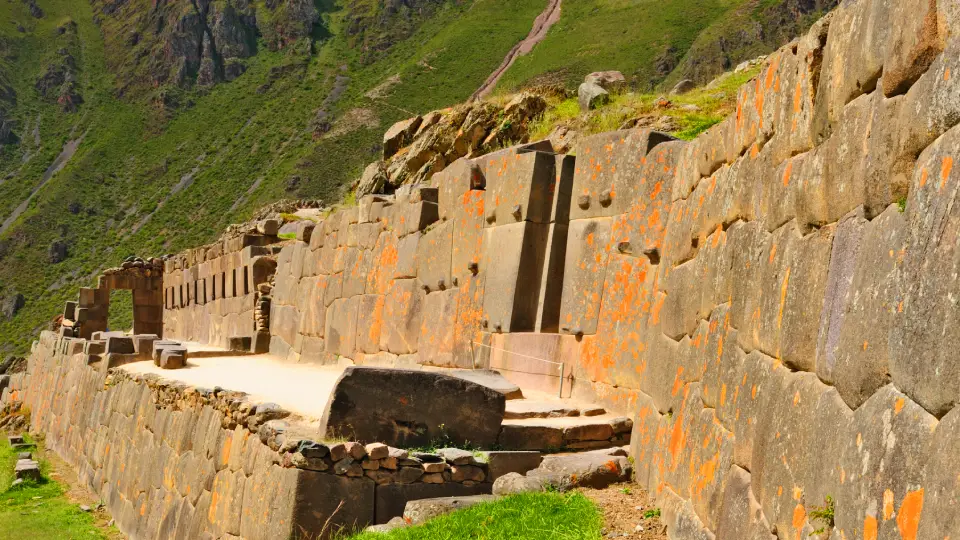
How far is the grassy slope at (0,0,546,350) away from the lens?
5466 cm

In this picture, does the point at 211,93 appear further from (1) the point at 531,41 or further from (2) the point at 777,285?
(2) the point at 777,285

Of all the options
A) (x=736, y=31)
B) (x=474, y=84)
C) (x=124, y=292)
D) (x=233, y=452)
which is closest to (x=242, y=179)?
(x=124, y=292)

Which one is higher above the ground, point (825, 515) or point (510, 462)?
point (825, 515)

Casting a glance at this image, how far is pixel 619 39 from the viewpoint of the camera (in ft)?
177

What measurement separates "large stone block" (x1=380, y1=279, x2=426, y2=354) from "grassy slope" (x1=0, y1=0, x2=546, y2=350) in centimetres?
3506

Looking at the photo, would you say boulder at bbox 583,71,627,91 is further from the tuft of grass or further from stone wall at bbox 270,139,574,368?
the tuft of grass

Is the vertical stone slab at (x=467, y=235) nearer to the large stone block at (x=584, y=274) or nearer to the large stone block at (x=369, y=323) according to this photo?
the large stone block at (x=584, y=274)

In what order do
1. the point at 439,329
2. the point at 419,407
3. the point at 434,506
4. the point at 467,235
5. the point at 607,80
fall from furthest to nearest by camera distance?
the point at 607,80, the point at 439,329, the point at 467,235, the point at 419,407, the point at 434,506

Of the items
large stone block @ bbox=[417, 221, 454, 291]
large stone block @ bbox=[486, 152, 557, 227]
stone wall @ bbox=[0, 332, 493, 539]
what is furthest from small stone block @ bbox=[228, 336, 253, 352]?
large stone block @ bbox=[486, 152, 557, 227]

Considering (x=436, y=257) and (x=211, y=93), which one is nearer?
(x=436, y=257)

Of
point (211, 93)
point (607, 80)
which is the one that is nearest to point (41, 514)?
point (607, 80)

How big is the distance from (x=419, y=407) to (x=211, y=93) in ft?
228

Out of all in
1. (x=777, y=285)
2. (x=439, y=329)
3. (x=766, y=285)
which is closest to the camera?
(x=777, y=285)

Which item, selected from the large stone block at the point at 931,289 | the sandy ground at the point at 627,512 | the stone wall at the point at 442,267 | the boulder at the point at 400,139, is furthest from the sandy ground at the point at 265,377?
the boulder at the point at 400,139
